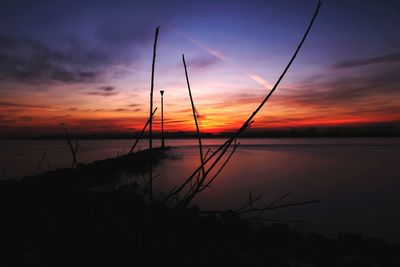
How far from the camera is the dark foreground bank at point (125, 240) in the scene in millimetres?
A: 1936

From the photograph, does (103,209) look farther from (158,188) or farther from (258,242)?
(158,188)

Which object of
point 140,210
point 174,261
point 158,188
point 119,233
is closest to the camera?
point 119,233

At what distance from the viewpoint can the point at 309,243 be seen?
12.7ft

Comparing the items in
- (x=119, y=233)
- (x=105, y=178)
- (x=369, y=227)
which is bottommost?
(x=369, y=227)

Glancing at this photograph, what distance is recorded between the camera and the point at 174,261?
7.54ft

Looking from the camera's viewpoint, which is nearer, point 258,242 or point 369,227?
point 258,242

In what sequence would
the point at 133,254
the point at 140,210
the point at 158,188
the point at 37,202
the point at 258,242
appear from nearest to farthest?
the point at 133,254
the point at 37,202
the point at 140,210
the point at 258,242
the point at 158,188

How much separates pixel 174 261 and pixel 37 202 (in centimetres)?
198

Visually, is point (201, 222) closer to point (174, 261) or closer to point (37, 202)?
point (174, 261)

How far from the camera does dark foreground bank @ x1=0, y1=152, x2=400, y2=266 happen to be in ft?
6.35

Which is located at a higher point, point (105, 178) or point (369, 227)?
point (105, 178)

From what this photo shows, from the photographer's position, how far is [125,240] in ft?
6.72

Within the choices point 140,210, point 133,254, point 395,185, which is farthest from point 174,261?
point 395,185

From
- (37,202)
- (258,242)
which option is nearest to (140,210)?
(37,202)
